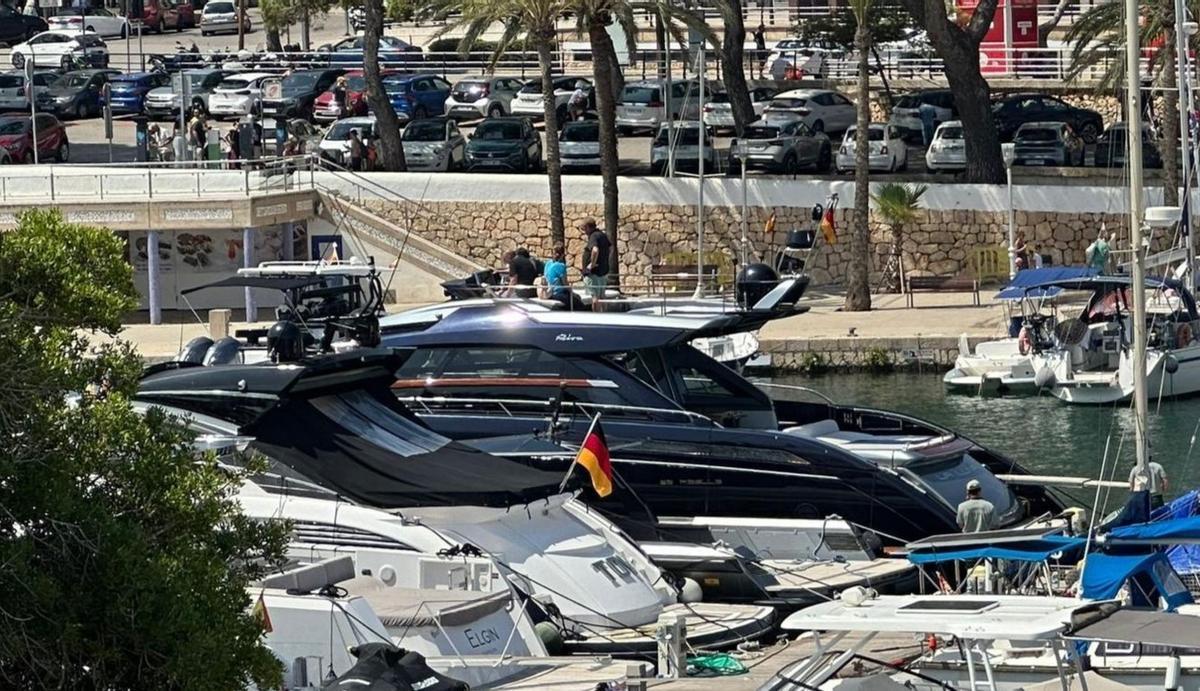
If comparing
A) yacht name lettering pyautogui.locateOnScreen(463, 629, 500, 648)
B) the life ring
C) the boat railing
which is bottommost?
the life ring

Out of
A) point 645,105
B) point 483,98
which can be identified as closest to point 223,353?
point 645,105

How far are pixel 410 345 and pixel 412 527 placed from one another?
6.92 meters

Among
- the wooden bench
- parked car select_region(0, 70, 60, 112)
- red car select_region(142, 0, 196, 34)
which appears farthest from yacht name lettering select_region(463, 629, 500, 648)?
red car select_region(142, 0, 196, 34)

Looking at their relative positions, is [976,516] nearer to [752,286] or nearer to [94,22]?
[752,286]

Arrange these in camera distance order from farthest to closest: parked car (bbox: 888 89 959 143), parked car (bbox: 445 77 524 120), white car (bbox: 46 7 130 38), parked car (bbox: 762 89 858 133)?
white car (bbox: 46 7 130 38), parked car (bbox: 445 77 524 120), parked car (bbox: 888 89 959 143), parked car (bbox: 762 89 858 133)

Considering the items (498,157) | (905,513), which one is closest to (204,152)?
(498,157)

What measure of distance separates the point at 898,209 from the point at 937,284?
1599 mm

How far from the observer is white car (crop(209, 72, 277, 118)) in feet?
196

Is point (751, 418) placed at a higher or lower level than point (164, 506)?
lower

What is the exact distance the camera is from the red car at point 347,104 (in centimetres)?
5822

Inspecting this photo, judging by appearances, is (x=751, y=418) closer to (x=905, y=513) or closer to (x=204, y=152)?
(x=905, y=513)

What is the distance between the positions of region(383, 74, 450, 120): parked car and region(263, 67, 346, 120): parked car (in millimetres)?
1809

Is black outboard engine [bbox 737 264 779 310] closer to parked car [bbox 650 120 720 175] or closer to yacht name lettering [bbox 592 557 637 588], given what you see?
yacht name lettering [bbox 592 557 637 588]

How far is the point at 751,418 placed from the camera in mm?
23719
